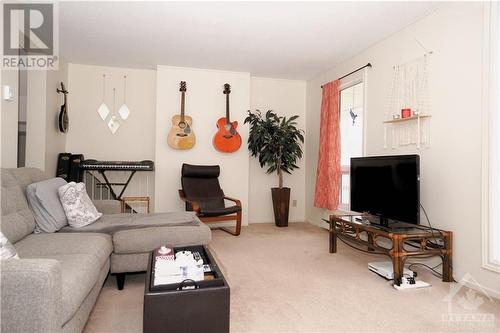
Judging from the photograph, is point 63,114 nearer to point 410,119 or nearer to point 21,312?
point 21,312

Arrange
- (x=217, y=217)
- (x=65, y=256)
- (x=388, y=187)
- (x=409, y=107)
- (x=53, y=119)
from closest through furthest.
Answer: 1. (x=65, y=256)
2. (x=388, y=187)
3. (x=409, y=107)
4. (x=217, y=217)
5. (x=53, y=119)

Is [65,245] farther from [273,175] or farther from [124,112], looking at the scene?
[273,175]

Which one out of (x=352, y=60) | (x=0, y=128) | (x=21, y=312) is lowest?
(x=21, y=312)

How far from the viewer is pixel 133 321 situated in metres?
1.79

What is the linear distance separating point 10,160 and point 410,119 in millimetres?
3880

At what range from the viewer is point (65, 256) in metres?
1.64

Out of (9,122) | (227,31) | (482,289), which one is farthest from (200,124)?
(482,289)

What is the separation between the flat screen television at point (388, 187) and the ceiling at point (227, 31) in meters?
1.37

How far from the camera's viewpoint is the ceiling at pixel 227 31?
2.74 m

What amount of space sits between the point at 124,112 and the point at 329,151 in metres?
3.14

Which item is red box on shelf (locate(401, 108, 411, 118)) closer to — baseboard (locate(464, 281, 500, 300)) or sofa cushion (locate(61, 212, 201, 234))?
baseboard (locate(464, 281, 500, 300))

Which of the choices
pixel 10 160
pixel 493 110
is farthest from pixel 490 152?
pixel 10 160

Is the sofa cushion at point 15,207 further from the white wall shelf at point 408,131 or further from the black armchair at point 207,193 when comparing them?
the white wall shelf at point 408,131

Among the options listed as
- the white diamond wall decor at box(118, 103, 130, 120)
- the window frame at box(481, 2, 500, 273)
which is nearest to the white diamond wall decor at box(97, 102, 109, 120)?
the white diamond wall decor at box(118, 103, 130, 120)
